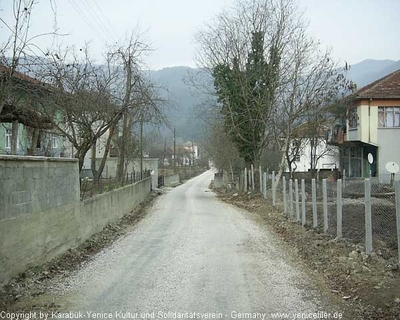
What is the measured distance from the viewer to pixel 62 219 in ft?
34.1

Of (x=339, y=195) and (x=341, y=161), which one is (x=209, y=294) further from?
(x=341, y=161)

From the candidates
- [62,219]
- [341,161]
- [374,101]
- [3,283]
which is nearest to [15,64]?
[62,219]

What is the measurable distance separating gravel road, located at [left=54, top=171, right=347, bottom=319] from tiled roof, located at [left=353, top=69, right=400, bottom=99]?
25.2m

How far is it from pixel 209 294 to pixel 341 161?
38.8 meters

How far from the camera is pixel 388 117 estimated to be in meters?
35.7

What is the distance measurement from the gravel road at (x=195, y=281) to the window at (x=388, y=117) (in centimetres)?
2557

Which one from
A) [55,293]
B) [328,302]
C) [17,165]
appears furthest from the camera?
[17,165]

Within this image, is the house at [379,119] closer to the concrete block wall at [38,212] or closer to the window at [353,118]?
the window at [353,118]

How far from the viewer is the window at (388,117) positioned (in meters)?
35.5

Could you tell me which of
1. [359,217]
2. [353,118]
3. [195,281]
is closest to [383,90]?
[353,118]

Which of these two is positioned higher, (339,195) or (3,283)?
(339,195)

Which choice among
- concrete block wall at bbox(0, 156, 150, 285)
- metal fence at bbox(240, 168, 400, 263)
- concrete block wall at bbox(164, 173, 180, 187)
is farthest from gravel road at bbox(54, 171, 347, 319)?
concrete block wall at bbox(164, 173, 180, 187)

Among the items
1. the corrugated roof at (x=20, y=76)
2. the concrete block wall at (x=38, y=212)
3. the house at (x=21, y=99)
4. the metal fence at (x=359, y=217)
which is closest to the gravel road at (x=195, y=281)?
the concrete block wall at (x=38, y=212)

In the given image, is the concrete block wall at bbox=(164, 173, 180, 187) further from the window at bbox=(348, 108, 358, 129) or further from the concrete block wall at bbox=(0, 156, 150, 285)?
the concrete block wall at bbox=(0, 156, 150, 285)
